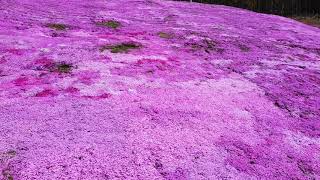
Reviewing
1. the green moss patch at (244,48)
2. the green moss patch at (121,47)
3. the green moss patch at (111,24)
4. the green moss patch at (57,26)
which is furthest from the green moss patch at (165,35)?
the green moss patch at (57,26)

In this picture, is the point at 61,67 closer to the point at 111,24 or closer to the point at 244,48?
the point at 111,24

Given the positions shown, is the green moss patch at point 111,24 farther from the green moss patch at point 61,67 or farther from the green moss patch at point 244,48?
the green moss patch at point 61,67

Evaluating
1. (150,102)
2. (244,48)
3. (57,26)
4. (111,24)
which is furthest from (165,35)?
(150,102)

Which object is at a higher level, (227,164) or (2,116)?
(2,116)

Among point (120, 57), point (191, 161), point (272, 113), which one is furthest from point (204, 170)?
point (120, 57)

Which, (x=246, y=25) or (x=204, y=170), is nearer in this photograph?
A: (x=204, y=170)

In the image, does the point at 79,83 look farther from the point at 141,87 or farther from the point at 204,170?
the point at 204,170
